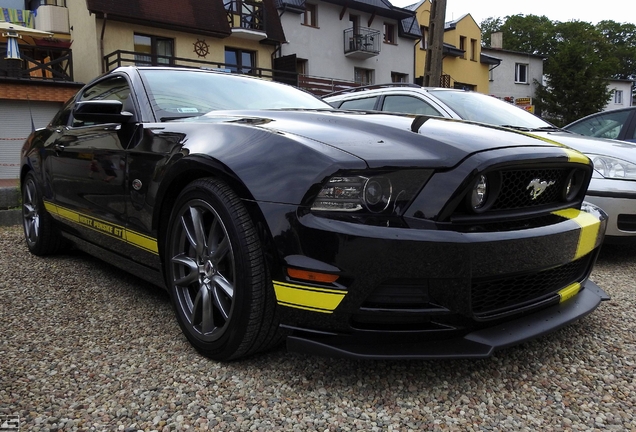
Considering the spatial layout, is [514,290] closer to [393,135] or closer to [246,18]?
[393,135]

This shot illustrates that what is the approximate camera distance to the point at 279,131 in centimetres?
223

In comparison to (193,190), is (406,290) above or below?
below

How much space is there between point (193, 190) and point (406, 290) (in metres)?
1.02

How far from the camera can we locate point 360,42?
26.1 metres

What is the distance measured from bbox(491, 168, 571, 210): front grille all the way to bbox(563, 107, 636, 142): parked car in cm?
425

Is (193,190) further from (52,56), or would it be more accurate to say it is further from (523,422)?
(52,56)

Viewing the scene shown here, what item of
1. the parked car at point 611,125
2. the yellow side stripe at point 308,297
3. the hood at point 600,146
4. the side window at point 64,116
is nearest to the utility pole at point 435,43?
the parked car at point 611,125

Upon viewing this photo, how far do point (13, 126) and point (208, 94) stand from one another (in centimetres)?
1715

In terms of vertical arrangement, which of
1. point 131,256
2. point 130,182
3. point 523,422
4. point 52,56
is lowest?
point 523,422

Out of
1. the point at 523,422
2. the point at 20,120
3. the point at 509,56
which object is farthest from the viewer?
the point at 509,56

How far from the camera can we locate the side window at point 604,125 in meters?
6.19

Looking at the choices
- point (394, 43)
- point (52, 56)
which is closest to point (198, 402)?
point (52, 56)

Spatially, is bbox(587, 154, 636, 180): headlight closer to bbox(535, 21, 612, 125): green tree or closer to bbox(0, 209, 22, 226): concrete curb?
bbox(0, 209, 22, 226): concrete curb

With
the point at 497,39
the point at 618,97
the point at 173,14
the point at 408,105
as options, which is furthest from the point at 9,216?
the point at 618,97
